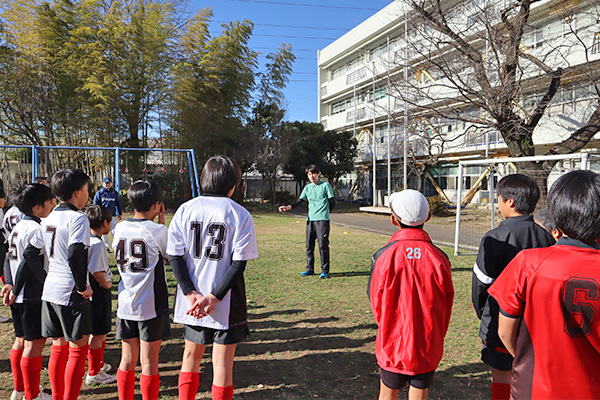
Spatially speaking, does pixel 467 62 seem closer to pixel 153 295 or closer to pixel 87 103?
pixel 153 295

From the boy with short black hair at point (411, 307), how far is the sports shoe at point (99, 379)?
1917mm

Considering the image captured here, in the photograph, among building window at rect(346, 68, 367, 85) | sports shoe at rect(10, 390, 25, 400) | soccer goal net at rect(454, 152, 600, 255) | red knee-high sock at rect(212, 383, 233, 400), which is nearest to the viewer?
red knee-high sock at rect(212, 383, 233, 400)

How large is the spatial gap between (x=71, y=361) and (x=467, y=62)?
11078mm

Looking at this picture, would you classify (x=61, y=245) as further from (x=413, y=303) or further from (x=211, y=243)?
(x=413, y=303)

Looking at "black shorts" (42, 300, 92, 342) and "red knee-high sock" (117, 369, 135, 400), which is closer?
"red knee-high sock" (117, 369, 135, 400)

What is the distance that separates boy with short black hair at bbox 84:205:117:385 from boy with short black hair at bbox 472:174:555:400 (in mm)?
2264

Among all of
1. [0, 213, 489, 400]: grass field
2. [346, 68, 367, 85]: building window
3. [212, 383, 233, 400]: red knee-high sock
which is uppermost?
[346, 68, 367, 85]: building window

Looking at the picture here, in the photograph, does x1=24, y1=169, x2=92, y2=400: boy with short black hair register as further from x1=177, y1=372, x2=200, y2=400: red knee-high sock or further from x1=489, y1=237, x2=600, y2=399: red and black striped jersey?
x1=489, y1=237, x2=600, y2=399: red and black striped jersey

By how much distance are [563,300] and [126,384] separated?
2141 mm

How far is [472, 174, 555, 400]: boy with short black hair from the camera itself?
2.17 meters

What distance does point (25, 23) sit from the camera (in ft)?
49.6

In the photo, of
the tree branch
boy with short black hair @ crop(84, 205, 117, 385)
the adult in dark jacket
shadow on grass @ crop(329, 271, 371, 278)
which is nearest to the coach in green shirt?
shadow on grass @ crop(329, 271, 371, 278)

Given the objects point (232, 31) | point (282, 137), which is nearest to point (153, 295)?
point (232, 31)

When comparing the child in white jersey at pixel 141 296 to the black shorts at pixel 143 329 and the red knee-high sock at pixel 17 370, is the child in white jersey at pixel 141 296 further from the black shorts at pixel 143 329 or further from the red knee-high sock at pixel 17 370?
the red knee-high sock at pixel 17 370
